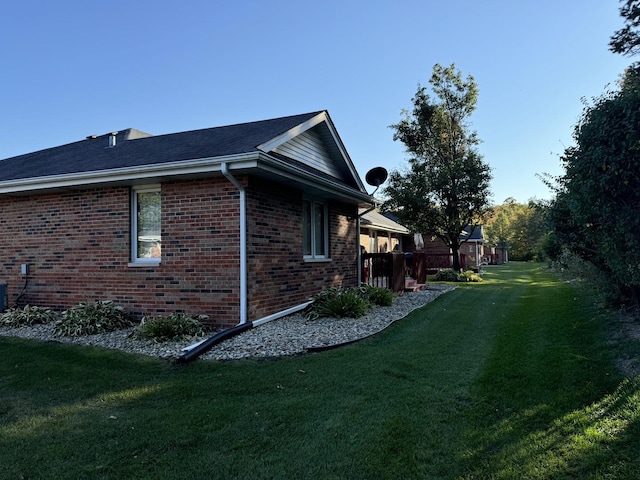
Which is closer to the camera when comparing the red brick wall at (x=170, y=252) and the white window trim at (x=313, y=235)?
the red brick wall at (x=170, y=252)

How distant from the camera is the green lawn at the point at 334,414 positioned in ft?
9.95

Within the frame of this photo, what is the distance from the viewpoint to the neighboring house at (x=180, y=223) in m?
7.76

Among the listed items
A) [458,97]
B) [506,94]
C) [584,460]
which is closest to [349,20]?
[506,94]

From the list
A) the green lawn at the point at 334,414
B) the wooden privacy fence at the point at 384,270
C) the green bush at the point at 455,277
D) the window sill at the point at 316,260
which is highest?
the window sill at the point at 316,260

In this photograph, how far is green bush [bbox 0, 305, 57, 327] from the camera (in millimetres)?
8594

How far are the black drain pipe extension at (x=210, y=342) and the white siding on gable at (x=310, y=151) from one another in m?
3.76

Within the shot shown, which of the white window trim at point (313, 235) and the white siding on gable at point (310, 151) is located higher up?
the white siding on gable at point (310, 151)

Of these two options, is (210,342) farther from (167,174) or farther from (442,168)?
(442,168)

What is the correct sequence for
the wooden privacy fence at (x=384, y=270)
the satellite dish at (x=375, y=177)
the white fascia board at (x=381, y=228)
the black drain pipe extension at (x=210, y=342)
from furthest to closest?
the white fascia board at (x=381, y=228)
the wooden privacy fence at (x=384, y=270)
the satellite dish at (x=375, y=177)
the black drain pipe extension at (x=210, y=342)

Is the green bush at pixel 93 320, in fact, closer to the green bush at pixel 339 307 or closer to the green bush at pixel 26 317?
the green bush at pixel 26 317

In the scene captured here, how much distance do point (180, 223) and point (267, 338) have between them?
2.92 metres

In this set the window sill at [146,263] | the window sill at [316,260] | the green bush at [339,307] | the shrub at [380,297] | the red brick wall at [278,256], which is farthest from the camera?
the shrub at [380,297]

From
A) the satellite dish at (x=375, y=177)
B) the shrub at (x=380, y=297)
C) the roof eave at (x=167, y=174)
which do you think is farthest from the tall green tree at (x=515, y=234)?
the roof eave at (x=167, y=174)

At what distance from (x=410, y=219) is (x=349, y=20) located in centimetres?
1210
